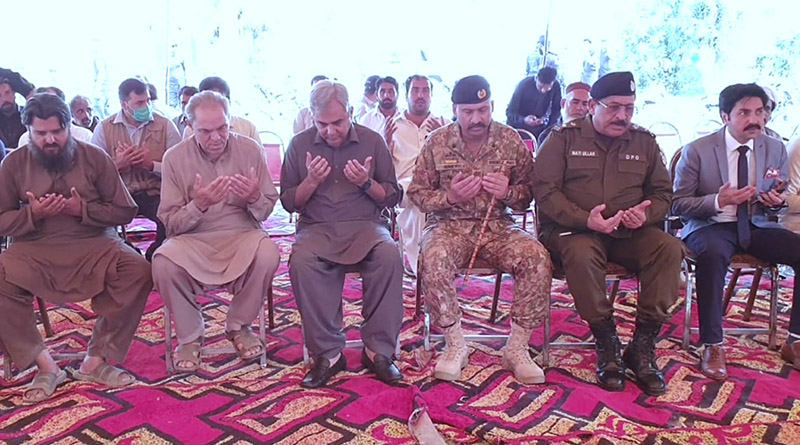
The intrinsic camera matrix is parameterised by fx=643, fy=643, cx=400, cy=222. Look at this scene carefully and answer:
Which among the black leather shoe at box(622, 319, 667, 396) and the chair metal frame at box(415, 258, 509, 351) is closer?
the black leather shoe at box(622, 319, 667, 396)

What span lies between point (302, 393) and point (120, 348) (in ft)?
2.92

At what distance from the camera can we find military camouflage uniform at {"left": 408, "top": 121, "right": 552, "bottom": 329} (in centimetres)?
295

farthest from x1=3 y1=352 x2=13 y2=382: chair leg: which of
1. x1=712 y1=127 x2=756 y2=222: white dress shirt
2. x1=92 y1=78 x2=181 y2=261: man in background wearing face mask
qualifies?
x1=712 y1=127 x2=756 y2=222: white dress shirt

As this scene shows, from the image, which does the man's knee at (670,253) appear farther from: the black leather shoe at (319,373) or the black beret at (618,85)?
the black leather shoe at (319,373)

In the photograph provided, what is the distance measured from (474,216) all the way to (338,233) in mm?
689

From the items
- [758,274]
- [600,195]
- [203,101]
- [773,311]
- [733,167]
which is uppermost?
[203,101]

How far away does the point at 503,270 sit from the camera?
3064 millimetres

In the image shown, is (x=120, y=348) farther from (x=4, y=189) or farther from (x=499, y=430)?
(x=499, y=430)

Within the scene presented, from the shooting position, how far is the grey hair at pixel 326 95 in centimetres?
307

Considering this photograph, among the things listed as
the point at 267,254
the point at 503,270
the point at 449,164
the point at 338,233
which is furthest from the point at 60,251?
the point at 503,270

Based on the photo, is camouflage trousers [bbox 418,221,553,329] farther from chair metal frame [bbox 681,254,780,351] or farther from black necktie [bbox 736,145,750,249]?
black necktie [bbox 736,145,750,249]

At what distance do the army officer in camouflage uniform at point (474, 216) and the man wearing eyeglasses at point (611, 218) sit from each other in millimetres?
154

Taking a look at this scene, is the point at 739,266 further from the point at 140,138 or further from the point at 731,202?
the point at 140,138

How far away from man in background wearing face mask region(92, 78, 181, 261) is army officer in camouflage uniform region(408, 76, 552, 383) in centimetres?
177
